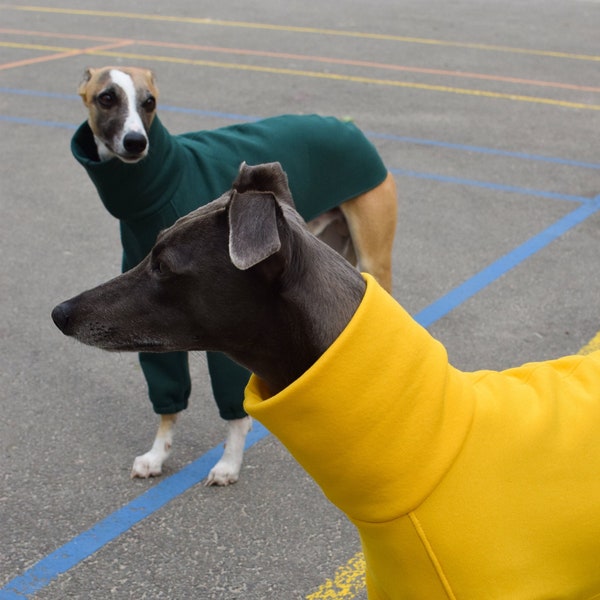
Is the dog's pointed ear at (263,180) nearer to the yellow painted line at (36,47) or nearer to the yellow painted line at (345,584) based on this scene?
the yellow painted line at (345,584)

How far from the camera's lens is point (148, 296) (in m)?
2.68

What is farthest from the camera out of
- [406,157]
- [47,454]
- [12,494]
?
[406,157]

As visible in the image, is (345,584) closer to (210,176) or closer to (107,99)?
(210,176)

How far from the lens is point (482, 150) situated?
28.7ft

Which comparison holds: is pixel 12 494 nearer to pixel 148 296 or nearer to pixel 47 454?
pixel 47 454

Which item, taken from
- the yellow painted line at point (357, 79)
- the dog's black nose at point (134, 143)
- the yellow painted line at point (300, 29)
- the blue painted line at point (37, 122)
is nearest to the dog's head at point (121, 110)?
the dog's black nose at point (134, 143)

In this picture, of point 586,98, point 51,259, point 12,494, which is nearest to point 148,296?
point 12,494

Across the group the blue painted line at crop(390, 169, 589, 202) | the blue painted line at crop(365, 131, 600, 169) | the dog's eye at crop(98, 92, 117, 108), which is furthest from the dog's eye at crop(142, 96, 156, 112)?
the blue painted line at crop(365, 131, 600, 169)

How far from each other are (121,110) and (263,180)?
1855 mm

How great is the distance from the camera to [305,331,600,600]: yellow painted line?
3.54 meters

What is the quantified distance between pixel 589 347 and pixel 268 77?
23.5ft

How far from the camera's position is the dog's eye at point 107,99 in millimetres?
4395

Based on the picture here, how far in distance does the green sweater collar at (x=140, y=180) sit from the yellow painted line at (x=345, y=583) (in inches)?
60.6

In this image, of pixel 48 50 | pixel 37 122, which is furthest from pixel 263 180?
pixel 48 50
